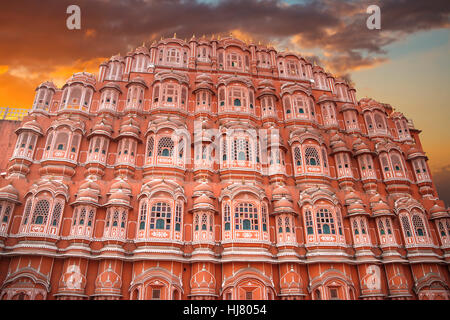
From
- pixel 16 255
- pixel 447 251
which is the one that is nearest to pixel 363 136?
pixel 447 251

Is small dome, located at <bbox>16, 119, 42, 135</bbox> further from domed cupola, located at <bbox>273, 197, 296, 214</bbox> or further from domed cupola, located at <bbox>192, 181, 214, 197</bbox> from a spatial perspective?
domed cupola, located at <bbox>273, 197, 296, 214</bbox>

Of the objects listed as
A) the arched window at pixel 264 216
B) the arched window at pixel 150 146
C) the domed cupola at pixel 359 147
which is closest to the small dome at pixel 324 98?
the domed cupola at pixel 359 147

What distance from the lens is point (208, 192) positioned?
22.5 meters

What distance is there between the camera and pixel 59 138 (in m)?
24.0

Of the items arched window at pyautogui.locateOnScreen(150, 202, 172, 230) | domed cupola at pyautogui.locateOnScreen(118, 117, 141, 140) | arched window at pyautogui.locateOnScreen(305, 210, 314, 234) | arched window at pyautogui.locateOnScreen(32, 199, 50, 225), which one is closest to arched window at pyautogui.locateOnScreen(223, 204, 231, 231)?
arched window at pyautogui.locateOnScreen(150, 202, 172, 230)

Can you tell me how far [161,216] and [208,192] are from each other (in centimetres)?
366

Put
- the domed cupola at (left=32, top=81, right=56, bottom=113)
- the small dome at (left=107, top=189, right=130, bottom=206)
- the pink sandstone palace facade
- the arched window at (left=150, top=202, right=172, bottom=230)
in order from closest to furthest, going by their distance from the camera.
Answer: the pink sandstone palace facade → the small dome at (left=107, top=189, right=130, bottom=206) → the arched window at (left=150, top=202, right=172, bottom=230) → the domed cupola at (left=32, top=81, right=56, bottom=113)

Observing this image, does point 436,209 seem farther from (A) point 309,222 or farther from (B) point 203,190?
(B) point 203,190

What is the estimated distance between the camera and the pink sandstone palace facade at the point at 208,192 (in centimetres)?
1986

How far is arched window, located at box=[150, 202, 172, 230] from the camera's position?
21078 mm

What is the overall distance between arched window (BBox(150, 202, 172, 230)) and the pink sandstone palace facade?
0.25ft

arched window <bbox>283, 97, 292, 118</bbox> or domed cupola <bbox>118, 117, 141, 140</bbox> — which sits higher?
arched window <bbox>283, 97, 292, 118</bbox>

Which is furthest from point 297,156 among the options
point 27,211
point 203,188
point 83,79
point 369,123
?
point 27,211

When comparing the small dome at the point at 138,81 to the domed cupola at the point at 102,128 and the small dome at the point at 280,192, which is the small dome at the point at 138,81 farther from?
the small dome at the point at 280,192
